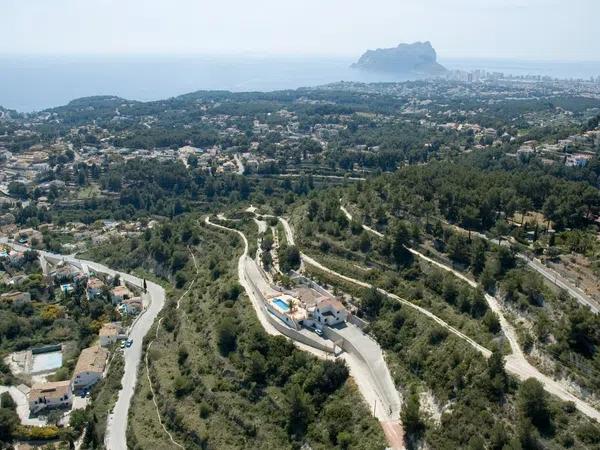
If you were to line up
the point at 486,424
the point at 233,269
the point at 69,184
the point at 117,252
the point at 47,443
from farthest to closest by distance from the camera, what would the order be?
the point at 69,184 < the point at 117,252 < the point at 233,269 < the point at 47,443 < the point at 486,424

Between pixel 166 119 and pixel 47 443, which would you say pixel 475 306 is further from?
pixel 166 119

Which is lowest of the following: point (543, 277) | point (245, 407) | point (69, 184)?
point (69, 184)

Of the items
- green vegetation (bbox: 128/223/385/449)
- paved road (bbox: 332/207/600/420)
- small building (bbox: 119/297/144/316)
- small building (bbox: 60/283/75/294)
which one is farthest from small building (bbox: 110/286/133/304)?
paved road (bbox: 332/207/600/420)

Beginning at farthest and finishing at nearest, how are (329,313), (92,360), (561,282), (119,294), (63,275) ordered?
1. (63,275)
2. (119,294)
3. (92,360)
4. (329,313)
5. (561,282)

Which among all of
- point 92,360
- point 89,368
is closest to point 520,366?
point 89,368

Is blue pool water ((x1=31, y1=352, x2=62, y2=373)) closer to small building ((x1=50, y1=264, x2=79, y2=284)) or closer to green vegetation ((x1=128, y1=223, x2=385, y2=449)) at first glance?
green vegetation ((x1=128, y1=223, x2=385, y2=449))

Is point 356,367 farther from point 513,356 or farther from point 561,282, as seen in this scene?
point 561,282

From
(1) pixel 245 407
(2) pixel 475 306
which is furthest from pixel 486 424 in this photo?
(1) pixel 245 407
